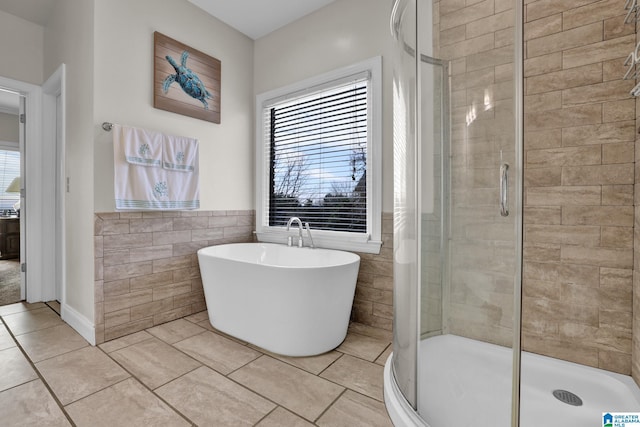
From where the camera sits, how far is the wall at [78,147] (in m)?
2.16

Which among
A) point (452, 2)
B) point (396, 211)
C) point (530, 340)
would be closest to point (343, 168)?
point (396, 211)

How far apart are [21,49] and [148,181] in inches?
75.4

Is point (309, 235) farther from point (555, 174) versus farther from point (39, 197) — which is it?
point (39, 197)

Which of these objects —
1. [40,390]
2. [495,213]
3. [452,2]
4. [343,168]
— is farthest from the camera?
[343,168]

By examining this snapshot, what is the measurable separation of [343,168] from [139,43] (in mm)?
1866

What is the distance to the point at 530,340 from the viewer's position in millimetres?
1886

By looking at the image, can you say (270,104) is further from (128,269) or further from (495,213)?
(495,213)

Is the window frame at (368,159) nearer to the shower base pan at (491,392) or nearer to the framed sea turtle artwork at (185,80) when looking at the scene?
the framed sea turtle artwork at (185,80)

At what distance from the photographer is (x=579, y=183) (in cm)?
173

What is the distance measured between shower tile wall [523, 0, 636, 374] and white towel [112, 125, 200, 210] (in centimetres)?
250

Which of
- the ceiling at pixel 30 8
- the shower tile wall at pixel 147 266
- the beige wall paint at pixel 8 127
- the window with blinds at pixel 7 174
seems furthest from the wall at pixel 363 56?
the window with blinds at pixel 7 174

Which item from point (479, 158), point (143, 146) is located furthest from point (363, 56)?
point (143, 146)

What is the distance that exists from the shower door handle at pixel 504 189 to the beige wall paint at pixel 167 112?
237cm

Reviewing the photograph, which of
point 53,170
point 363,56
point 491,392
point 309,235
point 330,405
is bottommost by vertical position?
point 330,405
